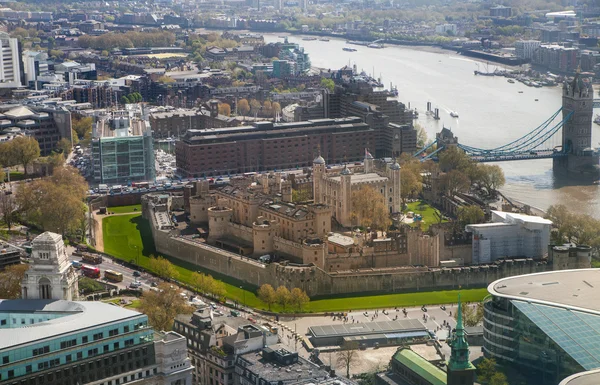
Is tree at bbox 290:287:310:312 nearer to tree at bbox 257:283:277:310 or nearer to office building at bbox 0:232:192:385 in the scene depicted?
tree at bbox 257:283:277:310

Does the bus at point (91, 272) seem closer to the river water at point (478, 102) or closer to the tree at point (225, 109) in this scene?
the river water at point (478, 102)

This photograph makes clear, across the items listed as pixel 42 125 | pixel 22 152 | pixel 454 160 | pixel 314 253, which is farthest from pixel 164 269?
pixel 42 125

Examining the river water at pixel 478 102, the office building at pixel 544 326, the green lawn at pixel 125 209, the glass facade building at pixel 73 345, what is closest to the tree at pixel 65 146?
the green lawn at pixel 125 209

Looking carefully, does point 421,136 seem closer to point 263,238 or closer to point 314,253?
point 263,238

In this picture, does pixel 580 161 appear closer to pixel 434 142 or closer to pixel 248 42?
pixel 434 142

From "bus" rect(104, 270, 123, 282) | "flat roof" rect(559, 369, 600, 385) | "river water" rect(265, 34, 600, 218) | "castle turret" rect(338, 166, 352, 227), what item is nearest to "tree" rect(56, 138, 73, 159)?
"river water" rect(265, 34, 600, 218)

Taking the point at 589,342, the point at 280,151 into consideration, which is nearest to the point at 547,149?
the point at 280,151
